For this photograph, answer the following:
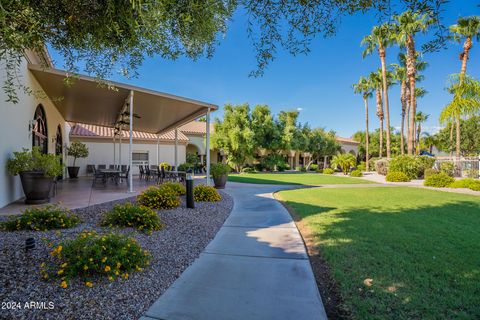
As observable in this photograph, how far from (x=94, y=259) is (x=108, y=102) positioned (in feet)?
33.8

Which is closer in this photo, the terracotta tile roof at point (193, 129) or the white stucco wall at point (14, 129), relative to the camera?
the white stucco wall at point (14, 129)

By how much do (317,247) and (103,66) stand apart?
470cm

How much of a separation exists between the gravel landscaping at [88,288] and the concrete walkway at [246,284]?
191mm

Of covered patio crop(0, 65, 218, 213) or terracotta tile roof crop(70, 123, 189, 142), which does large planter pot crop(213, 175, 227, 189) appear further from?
terracotta tile roof crop(70, 123, 189, 142)

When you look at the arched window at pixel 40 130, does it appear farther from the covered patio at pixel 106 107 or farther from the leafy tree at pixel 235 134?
the leafy tree at pixel 235 134

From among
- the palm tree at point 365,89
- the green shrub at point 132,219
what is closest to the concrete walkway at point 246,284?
the green shrub at point 132,219

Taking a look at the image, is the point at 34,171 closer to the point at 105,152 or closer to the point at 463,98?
the point at 105,152

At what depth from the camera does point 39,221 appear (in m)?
4.82

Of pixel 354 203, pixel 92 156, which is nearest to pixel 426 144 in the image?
pixel 354 203

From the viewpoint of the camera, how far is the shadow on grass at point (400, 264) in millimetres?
2799

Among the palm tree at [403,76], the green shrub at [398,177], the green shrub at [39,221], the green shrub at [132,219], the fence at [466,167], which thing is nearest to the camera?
the green shrub at [39,221]

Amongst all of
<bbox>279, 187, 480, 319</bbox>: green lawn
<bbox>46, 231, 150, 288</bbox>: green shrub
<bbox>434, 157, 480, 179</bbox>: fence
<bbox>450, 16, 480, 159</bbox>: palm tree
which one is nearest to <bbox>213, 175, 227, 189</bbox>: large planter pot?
<bbox>279, 187, 480, 319</bbox>: green lawn

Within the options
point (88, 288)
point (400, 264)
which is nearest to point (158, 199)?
point (88, 288)

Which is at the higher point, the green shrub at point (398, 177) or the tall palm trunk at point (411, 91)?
the tall palm trunk at point (411, 91)
